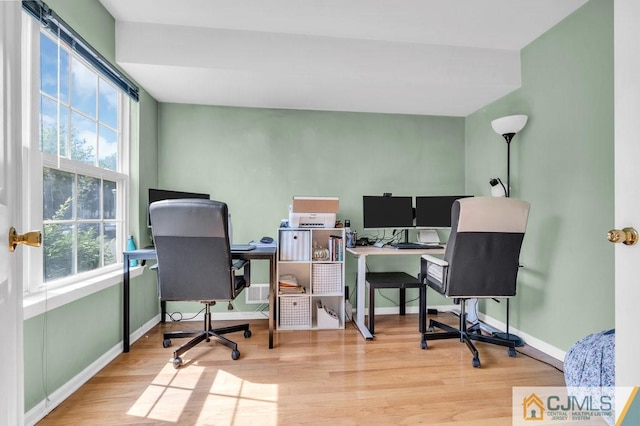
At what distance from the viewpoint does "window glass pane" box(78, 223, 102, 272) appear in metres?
1.99

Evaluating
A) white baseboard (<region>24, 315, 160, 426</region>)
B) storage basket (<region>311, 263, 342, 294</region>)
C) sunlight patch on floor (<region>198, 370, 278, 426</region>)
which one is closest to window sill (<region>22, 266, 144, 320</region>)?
white baseboard (<region>24, 315, 160, 426</region>)

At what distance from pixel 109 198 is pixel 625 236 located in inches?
116

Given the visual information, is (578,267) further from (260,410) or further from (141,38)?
(141,38)

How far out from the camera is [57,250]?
1.78 meters

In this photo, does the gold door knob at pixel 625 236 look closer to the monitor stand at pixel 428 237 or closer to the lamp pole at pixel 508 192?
the lamp pole at pixel 508 192

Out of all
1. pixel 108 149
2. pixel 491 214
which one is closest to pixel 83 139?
pixel 108 149

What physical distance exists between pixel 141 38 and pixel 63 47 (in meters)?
0.58

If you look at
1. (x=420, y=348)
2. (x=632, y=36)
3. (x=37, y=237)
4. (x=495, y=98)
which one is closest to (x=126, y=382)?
(x=37, y=237)

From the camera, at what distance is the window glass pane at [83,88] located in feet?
6.28

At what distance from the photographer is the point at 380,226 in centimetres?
301

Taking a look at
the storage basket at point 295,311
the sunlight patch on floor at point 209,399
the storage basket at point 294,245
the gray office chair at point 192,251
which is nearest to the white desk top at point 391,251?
the storage basket at point 294,245

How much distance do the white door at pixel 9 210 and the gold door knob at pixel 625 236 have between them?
1.58 meters

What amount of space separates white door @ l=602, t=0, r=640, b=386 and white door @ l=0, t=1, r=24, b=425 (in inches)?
64.5

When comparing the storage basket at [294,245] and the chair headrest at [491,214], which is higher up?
the chair headrest at [491,214]
